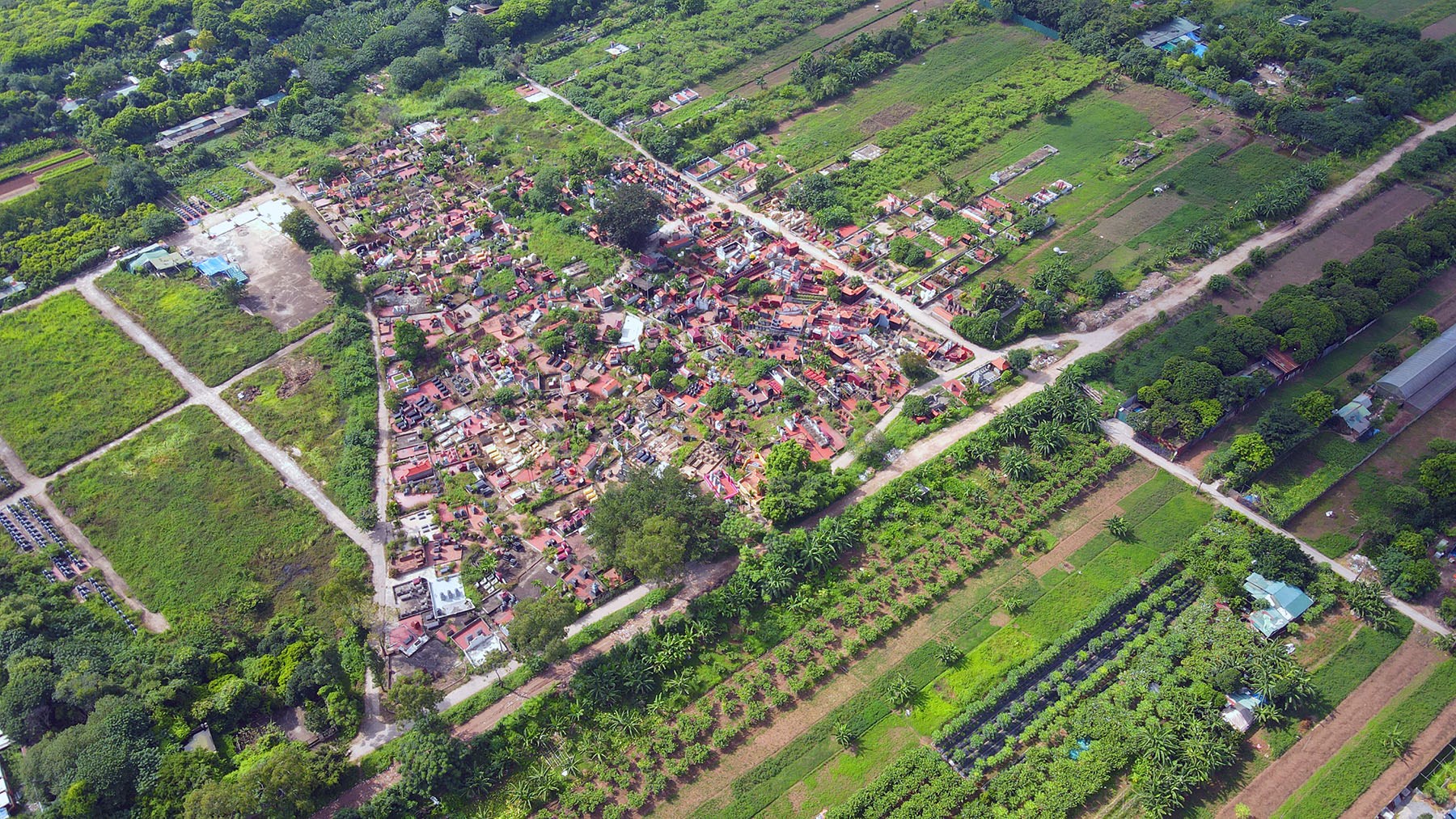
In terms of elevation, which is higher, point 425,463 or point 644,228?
point 644,228

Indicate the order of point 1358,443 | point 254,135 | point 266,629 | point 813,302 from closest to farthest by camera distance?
point 266,629, point 1358,443, point 813,302, point 254,135

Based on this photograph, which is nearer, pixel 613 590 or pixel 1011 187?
pixel 613 590

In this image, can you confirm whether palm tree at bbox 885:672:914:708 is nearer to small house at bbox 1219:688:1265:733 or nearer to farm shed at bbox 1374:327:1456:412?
small house at bbox 1219:688:1265:733

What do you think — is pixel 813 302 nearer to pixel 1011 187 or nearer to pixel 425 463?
pixel 1011 187

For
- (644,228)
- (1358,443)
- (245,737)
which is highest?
(644,228)

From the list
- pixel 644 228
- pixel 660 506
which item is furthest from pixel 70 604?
pixel 644 228

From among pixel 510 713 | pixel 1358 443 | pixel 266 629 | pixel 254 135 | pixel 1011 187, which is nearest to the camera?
pixel 510 713

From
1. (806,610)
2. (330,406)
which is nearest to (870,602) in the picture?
(806,610)
